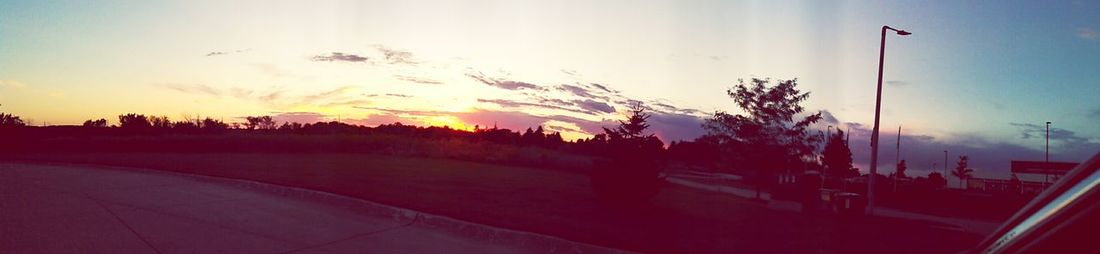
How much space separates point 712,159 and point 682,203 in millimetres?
13495

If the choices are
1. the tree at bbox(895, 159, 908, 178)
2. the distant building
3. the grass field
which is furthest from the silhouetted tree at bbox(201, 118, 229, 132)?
the tree at bbox(895, 159, 908, 178)

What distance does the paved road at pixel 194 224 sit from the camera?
9.47 meters

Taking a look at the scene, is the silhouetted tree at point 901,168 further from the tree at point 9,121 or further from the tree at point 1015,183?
the tree at point 9,121

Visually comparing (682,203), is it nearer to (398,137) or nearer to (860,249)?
(860,249)

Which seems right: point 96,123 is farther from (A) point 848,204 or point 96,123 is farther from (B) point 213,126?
(A) point 848,204

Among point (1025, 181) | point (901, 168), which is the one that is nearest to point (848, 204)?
point (1025, 181)

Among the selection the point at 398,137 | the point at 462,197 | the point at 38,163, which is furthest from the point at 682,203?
the point at 398,137

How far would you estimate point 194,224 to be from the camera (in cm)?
1133

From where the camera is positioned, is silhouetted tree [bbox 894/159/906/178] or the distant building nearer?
the distant building

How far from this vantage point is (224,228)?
1110cm

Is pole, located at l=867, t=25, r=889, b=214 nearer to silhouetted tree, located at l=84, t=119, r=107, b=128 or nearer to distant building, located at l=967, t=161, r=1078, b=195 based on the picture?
distant building, located at l=967, t=161, r=1078, b=195

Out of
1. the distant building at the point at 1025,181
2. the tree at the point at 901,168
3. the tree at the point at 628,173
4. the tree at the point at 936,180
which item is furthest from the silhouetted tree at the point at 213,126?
the tree at the point at 901,168

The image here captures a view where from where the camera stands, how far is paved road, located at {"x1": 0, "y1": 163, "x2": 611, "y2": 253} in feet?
31.1

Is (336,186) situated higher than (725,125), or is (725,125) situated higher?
(725,125)
